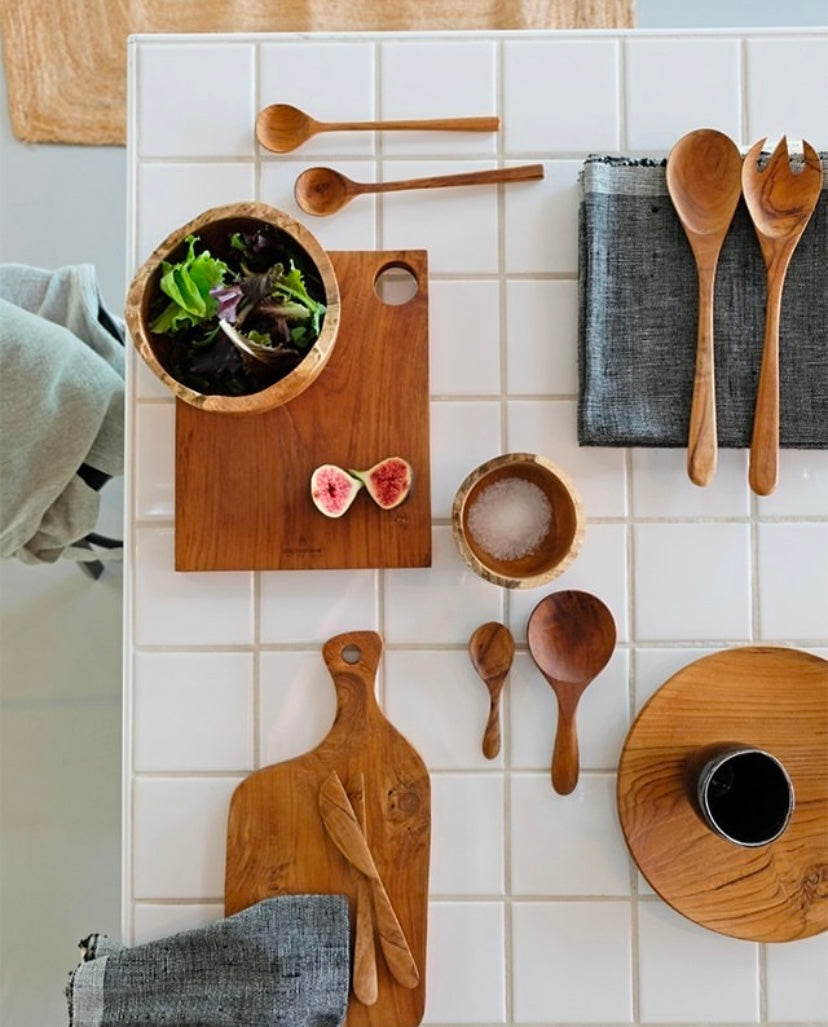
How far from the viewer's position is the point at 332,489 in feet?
2.97

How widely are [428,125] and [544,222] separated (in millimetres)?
150

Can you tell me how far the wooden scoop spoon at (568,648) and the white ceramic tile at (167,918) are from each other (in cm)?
36

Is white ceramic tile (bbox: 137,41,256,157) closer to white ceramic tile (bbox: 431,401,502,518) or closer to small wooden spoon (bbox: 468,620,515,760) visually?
white ceramic tile (bbox: 431,401,502,518)

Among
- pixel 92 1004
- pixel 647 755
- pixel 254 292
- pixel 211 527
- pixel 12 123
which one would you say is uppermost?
pixel 12 123

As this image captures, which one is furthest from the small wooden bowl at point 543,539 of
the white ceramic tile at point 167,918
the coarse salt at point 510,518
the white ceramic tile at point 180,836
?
the white ceramic tile at point 167,918

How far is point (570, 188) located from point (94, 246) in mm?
913

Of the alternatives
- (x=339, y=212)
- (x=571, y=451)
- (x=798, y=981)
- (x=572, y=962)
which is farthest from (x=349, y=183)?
(x=798, y=981)

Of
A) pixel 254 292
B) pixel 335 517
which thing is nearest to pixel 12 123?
pixel 254 292

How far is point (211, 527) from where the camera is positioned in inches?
36.3

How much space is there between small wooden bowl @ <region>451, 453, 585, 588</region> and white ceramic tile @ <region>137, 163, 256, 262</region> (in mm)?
378

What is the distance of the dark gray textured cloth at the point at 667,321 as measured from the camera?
920 mm

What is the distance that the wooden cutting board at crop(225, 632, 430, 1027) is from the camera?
903 mm

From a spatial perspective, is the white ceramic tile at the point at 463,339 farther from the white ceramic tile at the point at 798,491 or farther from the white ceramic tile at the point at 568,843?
the white ceramic tile at the point at 568,843

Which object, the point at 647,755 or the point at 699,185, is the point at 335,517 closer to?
the point at 647,755
